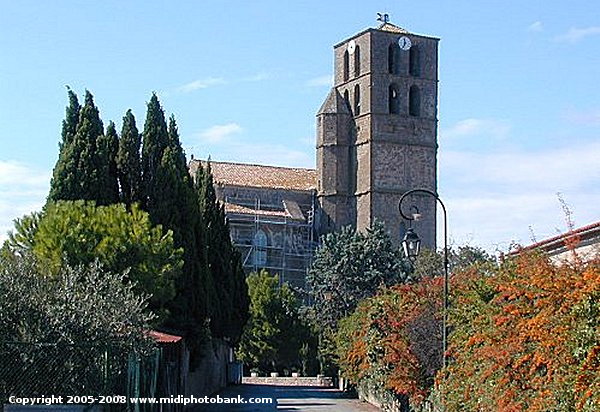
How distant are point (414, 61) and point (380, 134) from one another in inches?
341

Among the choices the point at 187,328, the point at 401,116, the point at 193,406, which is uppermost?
the point at 401,116

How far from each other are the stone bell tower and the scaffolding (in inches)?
89.9

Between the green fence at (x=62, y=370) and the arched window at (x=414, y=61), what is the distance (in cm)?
8028

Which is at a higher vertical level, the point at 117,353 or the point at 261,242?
the point at 261,242

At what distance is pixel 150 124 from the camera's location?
111 ft

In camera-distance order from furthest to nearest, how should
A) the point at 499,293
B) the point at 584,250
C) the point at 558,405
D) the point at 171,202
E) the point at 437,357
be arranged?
the point at 171,202 < the point at 437,357 < the point at 584,250 < the point at 499,293 < the point at 558,405

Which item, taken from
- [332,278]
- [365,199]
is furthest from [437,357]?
[365,199]

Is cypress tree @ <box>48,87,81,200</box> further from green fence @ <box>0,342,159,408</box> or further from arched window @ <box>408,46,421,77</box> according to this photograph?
arched window @ <box>408,46,421,77</box>

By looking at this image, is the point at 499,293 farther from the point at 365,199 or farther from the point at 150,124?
the point at 365,199

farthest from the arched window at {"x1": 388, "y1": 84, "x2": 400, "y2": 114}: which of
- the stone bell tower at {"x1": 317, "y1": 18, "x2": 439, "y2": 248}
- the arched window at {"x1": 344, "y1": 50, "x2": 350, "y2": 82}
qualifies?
the arched window at {"x1": 344, "y1": 50, "x2": 350, "y2": 82}

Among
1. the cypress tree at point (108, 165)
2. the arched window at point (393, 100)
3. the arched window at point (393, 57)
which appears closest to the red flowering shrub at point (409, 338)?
the cypress tree at point (108, 165)

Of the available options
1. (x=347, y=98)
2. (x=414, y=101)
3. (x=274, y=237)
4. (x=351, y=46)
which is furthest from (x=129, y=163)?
(x=351, y=46)

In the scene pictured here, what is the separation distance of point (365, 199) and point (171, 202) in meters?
60.4

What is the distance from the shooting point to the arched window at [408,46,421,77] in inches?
3824
